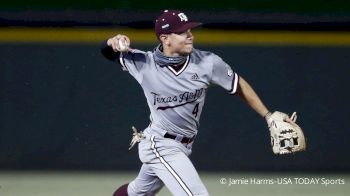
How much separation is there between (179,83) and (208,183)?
6.46 ft

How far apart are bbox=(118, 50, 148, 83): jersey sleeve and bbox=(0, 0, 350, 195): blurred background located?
185 centimetres

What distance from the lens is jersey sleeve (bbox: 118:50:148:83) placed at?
5836 millimetres

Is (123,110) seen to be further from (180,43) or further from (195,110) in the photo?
(180,43)

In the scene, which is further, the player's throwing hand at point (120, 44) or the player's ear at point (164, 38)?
the player's ear at point (164, 38)

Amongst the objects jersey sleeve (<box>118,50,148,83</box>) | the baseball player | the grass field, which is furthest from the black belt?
the grass field

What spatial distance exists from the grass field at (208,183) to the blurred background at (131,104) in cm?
3

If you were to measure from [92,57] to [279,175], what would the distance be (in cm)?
175

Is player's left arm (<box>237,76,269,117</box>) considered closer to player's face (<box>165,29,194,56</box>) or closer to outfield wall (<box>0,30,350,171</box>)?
player's face (<box>165,29,194,56</box>)

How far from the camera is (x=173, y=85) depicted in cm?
576

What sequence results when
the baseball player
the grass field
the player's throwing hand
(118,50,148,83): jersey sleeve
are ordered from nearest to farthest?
the player's throwing hand, the baseball player, (118,50,148,83): jersey sleeve, the grass field

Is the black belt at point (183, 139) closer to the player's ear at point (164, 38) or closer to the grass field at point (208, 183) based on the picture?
the player's ear at point (164, 38)

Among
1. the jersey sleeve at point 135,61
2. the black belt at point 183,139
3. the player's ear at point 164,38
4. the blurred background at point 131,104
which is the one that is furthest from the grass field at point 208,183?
the player's ear at point 164,38

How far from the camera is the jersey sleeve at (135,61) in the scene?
5.84 meters

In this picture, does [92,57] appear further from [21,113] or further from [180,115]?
[180,115]
